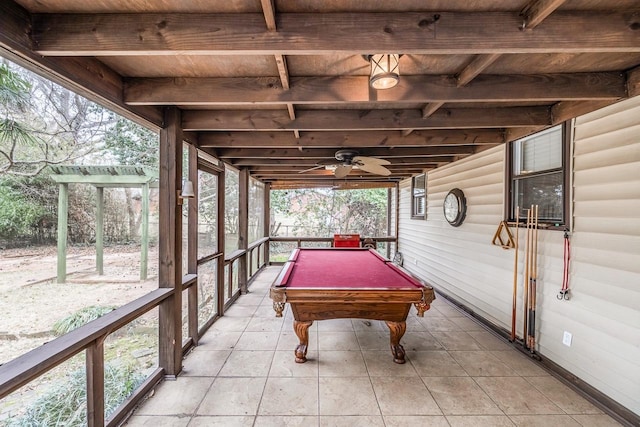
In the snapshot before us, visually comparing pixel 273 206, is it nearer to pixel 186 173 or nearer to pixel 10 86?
pixel 186 173

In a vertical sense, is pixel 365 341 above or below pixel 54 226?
below

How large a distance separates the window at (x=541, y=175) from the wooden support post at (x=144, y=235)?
3.94m

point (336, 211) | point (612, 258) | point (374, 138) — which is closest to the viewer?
point (612, 258)

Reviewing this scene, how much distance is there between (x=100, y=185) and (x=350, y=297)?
2.22 m

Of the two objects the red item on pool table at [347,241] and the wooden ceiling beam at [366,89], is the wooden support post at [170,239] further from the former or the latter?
the red item on pool table at [347,241]

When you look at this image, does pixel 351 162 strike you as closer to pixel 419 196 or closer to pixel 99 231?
pixel 99 231

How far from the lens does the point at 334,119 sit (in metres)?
2.73

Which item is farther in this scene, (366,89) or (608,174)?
(608,174)

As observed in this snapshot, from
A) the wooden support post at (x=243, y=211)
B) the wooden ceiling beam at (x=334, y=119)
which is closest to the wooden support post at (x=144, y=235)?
the wooden ceiling beam at (x=334, y=119)

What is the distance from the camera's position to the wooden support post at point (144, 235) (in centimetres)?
250

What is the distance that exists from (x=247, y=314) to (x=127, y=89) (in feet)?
10.6

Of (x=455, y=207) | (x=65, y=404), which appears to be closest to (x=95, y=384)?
(x=65, y=404)

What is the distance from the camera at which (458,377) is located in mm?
2594

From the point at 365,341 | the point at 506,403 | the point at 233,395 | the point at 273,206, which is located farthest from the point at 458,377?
the point at 273,206
